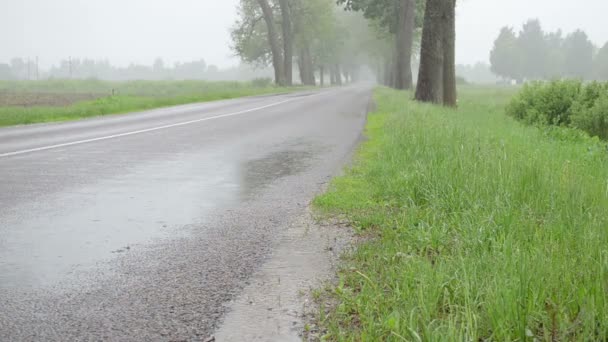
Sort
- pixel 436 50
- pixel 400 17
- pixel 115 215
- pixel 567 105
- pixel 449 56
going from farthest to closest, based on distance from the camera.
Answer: pixel 400 17, pixel 449 56, pixel 436 50, pixel 567 105, pixel 115 215

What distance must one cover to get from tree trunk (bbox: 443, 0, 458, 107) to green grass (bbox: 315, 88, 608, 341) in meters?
12.9

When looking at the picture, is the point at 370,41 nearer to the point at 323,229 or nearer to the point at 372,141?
the point at 372,141

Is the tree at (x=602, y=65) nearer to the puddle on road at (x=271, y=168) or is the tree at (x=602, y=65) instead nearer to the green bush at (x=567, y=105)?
the green bush at (x=567, y=105)

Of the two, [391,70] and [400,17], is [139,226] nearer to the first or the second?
[400,17]

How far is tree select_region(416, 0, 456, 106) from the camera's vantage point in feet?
61.5

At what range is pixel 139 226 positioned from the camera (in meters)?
4.86

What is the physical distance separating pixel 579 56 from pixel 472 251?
383 ft

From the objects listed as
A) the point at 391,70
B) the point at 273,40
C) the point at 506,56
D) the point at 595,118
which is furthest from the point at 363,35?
the point at 595,118

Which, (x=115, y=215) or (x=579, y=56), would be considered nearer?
(x=115, y=215)

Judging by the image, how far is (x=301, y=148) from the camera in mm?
10469

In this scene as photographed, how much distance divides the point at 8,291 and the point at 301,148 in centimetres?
742

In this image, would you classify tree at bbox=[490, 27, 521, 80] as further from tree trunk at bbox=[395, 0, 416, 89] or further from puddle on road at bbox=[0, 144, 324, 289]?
puddle on road at bbox=[0, 144, 324, 289]

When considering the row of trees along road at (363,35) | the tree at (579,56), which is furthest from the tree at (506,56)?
the row of trees along road at (363,35)

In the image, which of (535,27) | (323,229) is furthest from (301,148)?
(535,27)
